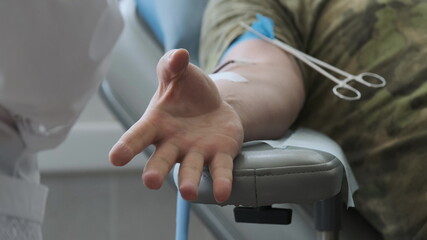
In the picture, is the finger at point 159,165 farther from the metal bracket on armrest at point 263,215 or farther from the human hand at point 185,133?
the metal bracket on armrest at point 263,215

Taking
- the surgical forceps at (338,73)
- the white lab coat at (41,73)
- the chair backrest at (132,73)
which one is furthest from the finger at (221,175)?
the chair backrest at (132,73)

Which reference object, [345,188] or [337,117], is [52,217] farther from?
[345,188]

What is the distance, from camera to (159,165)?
0.59 metres

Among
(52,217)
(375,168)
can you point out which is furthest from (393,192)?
(52,217)

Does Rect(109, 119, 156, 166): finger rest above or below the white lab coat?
below

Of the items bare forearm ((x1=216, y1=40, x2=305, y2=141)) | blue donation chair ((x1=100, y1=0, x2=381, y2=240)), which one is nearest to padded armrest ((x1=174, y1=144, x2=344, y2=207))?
blue donation chair ((x1=100, y1=0, x2=381, y2=240))

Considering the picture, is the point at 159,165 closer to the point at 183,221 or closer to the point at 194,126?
the point at 194,126

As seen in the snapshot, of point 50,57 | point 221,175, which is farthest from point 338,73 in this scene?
point 50,57

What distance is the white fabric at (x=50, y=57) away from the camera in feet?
1.63

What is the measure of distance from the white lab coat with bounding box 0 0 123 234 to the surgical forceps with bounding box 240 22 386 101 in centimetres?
42

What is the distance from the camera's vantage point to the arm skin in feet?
1.95

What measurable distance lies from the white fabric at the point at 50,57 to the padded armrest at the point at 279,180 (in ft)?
0.51

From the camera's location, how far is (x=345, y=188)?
79 cm

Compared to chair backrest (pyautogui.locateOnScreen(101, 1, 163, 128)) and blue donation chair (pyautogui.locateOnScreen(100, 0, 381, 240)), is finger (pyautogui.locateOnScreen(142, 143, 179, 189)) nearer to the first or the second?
blue donation chair (pyautogui.locateOnScreen(100, 0, 381, 240))
